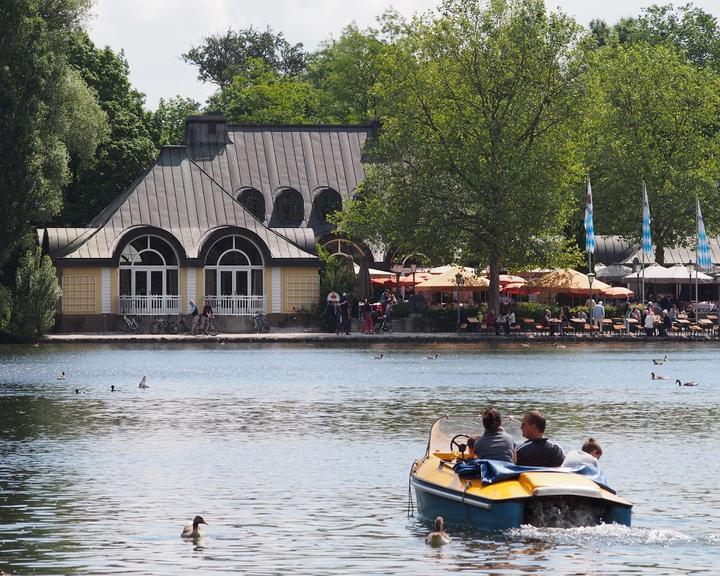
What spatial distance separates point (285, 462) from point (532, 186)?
45.4 metres

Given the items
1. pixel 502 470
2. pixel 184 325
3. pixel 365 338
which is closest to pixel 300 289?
pixel 184 325

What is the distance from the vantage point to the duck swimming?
20.4 m

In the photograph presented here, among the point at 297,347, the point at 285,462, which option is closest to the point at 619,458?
the point at 285,462

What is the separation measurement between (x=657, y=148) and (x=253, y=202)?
66.2ft

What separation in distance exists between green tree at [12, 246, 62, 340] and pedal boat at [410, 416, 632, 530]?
4972 centimetres

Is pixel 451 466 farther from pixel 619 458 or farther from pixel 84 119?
pixel 84 119

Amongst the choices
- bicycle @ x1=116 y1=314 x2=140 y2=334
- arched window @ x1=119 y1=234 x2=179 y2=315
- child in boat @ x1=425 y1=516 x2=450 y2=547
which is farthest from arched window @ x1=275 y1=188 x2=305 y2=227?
child in boat @ x1=425 y1=516 x2=450 y2=547

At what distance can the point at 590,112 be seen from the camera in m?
75.2

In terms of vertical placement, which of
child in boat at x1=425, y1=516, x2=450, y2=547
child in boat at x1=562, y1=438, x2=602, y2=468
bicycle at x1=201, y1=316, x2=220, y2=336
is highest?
bicycle at x1=201, y1=316, x2=220, y2=336

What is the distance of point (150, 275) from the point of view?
76.6 meters

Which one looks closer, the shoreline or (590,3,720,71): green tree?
the shoreline

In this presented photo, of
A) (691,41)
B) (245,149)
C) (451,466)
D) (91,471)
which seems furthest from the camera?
(691,41)

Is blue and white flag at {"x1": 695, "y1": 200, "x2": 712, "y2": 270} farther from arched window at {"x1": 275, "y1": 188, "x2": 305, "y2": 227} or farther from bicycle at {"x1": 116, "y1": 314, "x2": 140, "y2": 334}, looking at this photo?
bicycle at {"x1": 116, "y1": 314, "x2": 140, "y2": 334}

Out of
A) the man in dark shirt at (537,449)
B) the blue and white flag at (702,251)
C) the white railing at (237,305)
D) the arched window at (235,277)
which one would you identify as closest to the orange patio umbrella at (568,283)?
the blue and white flag at (702,251)
